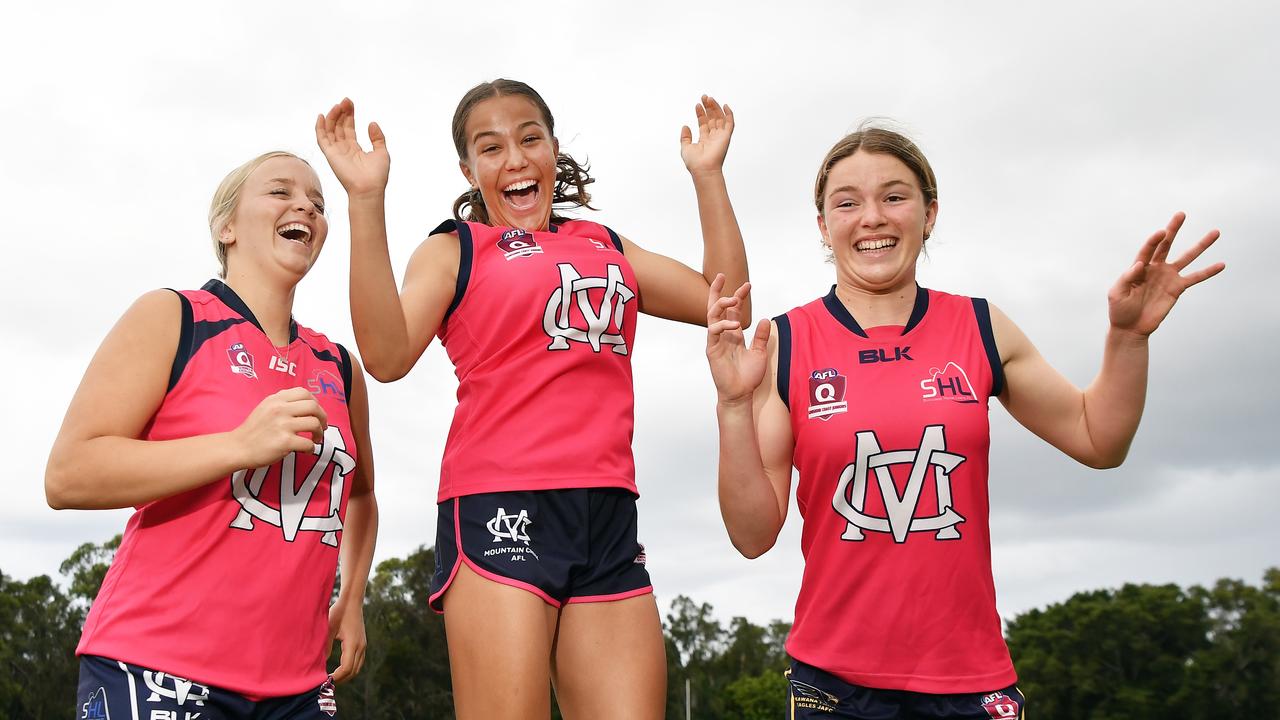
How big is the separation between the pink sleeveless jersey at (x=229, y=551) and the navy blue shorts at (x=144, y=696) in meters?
0.04

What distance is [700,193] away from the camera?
555 cm

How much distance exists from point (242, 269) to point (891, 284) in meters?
2.85

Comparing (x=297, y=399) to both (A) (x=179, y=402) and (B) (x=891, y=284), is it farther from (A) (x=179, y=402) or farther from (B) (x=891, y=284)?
(B) (x=891, y=284)

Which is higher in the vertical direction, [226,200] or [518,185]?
[518,185]

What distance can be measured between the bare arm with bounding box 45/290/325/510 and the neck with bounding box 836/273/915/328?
7.60ft

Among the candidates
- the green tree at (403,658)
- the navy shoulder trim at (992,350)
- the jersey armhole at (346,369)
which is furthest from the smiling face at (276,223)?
the green tree at (403,658)

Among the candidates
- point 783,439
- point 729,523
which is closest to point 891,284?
point 783,439

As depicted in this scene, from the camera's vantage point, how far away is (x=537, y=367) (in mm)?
4820

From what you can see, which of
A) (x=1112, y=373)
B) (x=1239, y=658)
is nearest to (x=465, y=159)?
(x=1112, y=373)

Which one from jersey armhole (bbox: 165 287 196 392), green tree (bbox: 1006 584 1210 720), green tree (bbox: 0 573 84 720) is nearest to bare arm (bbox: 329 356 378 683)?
jersey armhole (bbox: 165 287 196 392)

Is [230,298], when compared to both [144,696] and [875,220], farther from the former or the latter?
[875,220]

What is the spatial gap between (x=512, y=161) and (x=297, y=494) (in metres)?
1.89

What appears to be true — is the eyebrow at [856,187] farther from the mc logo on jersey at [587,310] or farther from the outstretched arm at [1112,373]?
the mc logo on jersey at [587,310]

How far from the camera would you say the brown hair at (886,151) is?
16.5 feet
